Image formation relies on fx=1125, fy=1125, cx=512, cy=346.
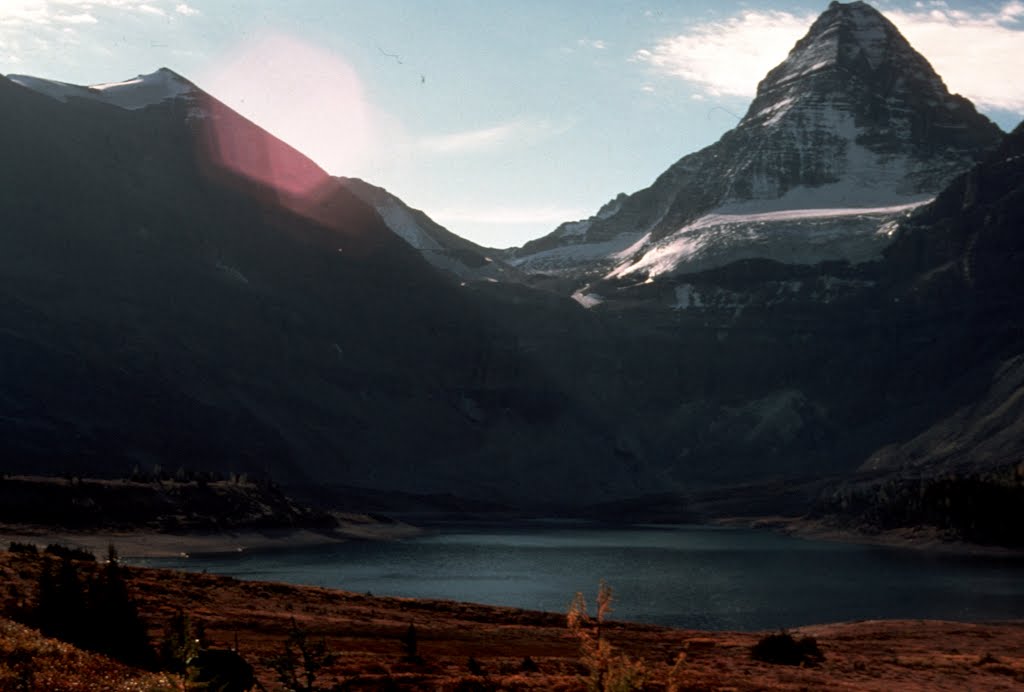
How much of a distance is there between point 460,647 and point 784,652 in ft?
63.0

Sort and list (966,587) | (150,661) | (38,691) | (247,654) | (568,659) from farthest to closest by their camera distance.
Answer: (966,587), (568,659), (247,654), (150,661), (38,691)

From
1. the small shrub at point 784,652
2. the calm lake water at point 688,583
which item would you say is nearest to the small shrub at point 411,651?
the small shrub at point 784,652

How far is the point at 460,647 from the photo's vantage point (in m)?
61.4

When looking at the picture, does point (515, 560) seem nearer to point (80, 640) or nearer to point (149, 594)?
point (149, 594)

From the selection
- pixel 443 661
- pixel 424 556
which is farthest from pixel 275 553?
pixel 443 661

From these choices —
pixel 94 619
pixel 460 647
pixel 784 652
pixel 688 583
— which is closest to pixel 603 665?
pixel 94 619

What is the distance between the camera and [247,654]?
45281mm

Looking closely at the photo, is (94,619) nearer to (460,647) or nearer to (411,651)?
(411,651)

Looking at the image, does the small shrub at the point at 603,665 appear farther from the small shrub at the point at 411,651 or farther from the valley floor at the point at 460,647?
the small shrub at the point at 411,651

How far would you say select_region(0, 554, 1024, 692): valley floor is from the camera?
133 ft

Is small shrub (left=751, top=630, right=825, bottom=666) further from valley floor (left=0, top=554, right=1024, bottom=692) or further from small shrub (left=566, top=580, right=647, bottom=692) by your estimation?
small shrub (left=566, top=580, right=647, bottom=692)

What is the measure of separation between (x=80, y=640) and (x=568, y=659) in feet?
82.6

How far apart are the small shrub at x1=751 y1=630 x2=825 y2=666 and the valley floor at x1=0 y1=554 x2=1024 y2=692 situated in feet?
3.92

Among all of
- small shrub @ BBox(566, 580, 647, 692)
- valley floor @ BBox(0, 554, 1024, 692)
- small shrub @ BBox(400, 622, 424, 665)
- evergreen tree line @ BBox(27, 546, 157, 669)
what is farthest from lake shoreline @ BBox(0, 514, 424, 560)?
small shrub @ BBox(566, 580, 647, 692)
